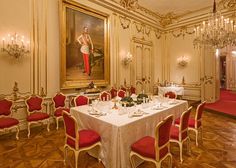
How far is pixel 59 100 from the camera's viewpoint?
4.76 metres

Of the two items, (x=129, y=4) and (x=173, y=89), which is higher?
(x=129, y=4)

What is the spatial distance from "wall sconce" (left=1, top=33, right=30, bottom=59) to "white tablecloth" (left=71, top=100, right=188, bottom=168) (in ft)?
7.56

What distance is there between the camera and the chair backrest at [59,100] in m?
4.70

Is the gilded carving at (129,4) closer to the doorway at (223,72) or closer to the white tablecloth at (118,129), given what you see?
the white tablecloth at (118,129)

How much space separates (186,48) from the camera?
27.9 ft

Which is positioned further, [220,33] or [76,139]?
[220,33]

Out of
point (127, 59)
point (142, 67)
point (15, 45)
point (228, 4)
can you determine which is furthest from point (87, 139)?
point (228, 4)

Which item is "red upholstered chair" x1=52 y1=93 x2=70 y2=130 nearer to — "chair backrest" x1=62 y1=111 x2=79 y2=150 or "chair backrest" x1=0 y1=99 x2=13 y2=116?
"chair backrest" x1=0 y1=99 x2=13 y2=116

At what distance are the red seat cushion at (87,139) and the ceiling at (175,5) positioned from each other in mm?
5936

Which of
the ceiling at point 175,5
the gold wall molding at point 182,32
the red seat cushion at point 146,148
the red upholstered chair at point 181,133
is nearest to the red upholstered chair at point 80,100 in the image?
the red seat cushion at point 146,148

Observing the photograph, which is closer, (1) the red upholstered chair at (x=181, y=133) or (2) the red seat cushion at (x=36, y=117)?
(1) the red upholstered chair at (x=181, y=133)

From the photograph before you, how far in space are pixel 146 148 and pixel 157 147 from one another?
0.20 metres

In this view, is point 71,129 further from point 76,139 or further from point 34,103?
point 34,103

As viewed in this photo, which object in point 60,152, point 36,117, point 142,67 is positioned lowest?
point 60,152
